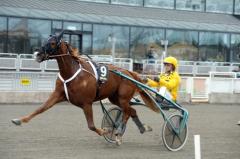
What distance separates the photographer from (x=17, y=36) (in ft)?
89.4

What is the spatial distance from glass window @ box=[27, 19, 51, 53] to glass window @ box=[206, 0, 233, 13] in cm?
1238

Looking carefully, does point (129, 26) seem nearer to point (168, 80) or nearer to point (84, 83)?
point (168, 80)

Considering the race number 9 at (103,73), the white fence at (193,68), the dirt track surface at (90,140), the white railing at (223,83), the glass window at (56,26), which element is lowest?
the dirt track surface at (90,140)

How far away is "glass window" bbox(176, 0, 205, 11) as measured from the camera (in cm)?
3547

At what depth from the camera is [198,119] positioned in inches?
626

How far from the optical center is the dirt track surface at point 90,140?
9.06m

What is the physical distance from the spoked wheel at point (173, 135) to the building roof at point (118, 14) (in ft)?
60.5

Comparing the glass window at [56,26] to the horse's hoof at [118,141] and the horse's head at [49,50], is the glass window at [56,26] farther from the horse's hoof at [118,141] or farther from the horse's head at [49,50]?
the horse's head at [49,50]

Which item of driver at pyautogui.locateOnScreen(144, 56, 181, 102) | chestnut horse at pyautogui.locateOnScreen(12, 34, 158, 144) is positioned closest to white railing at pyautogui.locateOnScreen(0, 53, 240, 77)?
driver at pyautogui.locateOnScreen(144, 56, 181, 102)

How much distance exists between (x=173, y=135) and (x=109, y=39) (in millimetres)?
19746

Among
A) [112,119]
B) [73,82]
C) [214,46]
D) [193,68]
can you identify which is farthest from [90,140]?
[214,46]

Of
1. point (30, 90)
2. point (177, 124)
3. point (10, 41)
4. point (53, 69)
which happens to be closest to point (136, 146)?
point (177, 124)

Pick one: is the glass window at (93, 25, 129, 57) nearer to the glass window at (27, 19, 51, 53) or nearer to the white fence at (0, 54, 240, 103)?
the glass window at (27, 19, 51, 53)

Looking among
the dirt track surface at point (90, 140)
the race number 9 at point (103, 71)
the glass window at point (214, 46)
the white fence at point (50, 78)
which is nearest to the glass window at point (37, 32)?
the white fence at point (50, 78)
